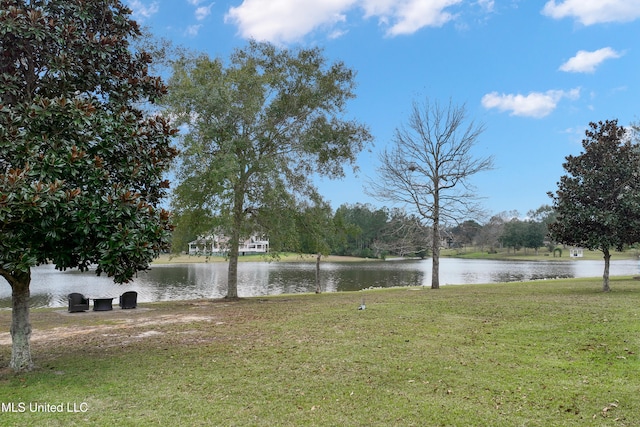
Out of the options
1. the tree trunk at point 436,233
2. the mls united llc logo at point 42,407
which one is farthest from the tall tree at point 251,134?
the mls united llc logo at point 42,407

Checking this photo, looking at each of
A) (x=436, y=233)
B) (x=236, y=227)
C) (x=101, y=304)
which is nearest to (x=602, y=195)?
(x=436, y=233)

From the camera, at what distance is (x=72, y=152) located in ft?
19.5

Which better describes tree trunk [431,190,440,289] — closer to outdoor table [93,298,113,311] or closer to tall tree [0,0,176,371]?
outdoor table [93,298,113,311]

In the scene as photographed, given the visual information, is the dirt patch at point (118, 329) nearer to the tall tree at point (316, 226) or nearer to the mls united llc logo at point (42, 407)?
the mls united llc logo at point (42, 407)

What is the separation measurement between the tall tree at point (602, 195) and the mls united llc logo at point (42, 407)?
53.8ft

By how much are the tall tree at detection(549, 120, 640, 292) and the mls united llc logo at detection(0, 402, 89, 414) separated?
1641 cm

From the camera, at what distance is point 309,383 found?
Answer: 19.5 ft

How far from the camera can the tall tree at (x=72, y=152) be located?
18.7 ft

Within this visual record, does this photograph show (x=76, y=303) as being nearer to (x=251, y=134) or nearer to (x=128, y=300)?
(x=128, y=300)

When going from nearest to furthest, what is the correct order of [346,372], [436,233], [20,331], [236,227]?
[346,372] → [20,331] → [236,227] → [436,233]

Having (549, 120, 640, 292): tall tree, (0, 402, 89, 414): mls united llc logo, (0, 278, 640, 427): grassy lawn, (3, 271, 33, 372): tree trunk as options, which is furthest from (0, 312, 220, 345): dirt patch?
(549, 120, 640, 292): tall tree

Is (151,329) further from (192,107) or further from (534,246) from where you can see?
(534,246)

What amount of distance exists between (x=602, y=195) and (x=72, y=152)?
1712cm

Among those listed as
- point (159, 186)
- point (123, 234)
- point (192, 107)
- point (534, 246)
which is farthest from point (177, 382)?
point (534, 246)
